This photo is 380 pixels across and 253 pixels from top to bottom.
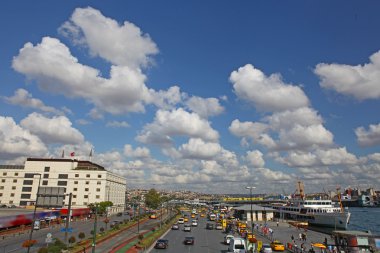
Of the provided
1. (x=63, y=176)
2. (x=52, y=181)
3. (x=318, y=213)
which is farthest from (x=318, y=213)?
(x=52, y=181)

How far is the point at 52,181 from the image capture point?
139375 mm

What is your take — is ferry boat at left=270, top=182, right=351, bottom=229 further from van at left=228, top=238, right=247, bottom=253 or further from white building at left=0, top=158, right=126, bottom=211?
white building at left=0, top=158, right=126, bottom=211

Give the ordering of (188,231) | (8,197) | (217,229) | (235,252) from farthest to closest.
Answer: (8,197) < (217,229) < (188,231) < (235,252)

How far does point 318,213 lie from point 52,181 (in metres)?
106

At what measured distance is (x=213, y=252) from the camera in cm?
4612

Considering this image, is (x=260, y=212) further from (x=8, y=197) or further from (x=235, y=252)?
(x=8, y=197)

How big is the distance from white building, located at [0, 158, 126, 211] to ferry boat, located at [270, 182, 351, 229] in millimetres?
77990

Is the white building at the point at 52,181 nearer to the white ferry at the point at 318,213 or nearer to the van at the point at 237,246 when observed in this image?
the white ferry at the point at 318,213

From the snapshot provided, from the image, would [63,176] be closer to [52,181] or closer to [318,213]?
[52,181]

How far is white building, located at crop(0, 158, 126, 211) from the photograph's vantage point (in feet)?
443

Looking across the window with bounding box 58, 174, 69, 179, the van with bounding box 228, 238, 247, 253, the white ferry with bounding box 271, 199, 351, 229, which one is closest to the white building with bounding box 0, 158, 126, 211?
the window with bounding box 58, 174, 69, 179

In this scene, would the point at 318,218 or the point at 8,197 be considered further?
the point at 8,197

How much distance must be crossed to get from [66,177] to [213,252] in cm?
10922

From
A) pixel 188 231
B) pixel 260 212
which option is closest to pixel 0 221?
pixel 188 231
